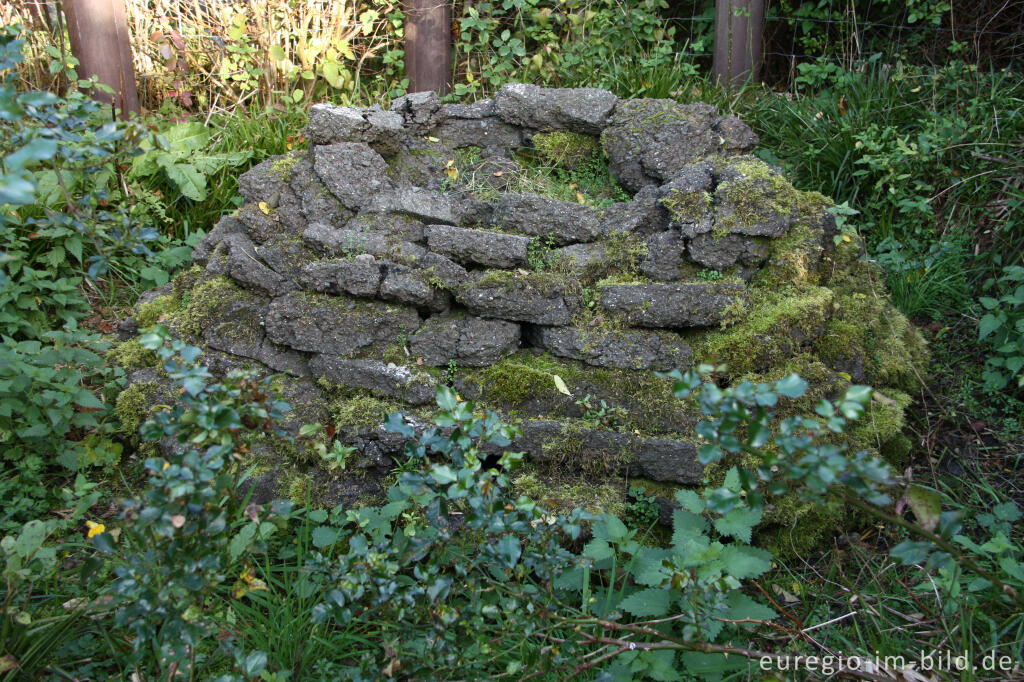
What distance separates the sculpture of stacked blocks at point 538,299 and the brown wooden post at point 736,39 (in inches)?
57.1

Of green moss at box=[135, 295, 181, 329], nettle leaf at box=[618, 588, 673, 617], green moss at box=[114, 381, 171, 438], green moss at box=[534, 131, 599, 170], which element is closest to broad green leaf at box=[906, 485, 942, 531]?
nettle leaf at box=[618, 588, 673, 617]

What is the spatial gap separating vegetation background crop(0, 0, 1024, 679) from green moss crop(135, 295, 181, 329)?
20 cm

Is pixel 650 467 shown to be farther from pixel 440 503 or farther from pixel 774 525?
pixel 440 503

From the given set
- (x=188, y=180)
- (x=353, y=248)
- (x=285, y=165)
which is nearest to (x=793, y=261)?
(x=353, y=248)

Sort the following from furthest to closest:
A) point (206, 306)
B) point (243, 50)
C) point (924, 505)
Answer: point (243, 50), point (206, 306), point (924, 505)

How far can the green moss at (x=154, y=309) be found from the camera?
11.8 feet

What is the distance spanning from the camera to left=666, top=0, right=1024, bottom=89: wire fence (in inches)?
202

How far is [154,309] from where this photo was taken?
3.61m

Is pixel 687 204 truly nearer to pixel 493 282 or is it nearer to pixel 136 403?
pixel 493 282

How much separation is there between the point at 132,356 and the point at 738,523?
275cm

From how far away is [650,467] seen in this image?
2.99 m

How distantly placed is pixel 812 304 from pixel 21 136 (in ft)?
9.53

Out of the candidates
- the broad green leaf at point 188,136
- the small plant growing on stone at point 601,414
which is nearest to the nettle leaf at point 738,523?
the small plant growing on stone at point 601,414

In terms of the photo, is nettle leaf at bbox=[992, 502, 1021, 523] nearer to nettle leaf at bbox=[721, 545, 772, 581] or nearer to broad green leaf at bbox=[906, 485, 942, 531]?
broad green leaf at bbox=[906, 485, 942, 531]
